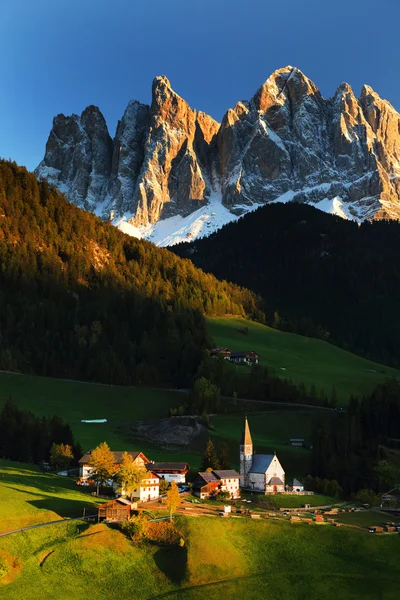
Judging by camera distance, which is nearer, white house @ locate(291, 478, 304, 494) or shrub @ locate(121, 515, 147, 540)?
shrub @ locate(121, 515, 147, 540)

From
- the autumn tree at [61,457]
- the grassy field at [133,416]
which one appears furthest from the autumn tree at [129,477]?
the grassy field at [133,416]

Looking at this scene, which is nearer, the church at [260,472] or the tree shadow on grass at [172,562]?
the tree shadow on grass at [172,562]

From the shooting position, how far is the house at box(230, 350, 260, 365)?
190375 millimetres

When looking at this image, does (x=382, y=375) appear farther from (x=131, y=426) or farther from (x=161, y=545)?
(x=161, y=545)

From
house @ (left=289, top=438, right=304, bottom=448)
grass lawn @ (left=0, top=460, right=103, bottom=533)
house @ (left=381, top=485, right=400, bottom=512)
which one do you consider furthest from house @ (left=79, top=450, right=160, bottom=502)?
house @ (left=289, top=438, right=304, bottom=448)

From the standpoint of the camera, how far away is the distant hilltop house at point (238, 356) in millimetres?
189000

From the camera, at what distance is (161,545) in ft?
205

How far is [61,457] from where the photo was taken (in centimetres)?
10094

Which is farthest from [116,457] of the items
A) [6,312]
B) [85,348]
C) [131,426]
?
[6,312]

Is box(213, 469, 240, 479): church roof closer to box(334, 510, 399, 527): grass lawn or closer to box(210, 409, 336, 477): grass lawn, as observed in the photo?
box(334, 510, 399, 527): grass lawn

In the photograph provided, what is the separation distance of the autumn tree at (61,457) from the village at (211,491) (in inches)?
264

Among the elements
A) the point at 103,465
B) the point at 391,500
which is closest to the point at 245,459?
the point at 391,500

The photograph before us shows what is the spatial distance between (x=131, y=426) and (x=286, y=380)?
4267cm

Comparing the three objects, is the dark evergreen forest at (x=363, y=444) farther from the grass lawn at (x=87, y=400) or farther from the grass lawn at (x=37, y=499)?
the grass lawn at (x=37, y=499)
